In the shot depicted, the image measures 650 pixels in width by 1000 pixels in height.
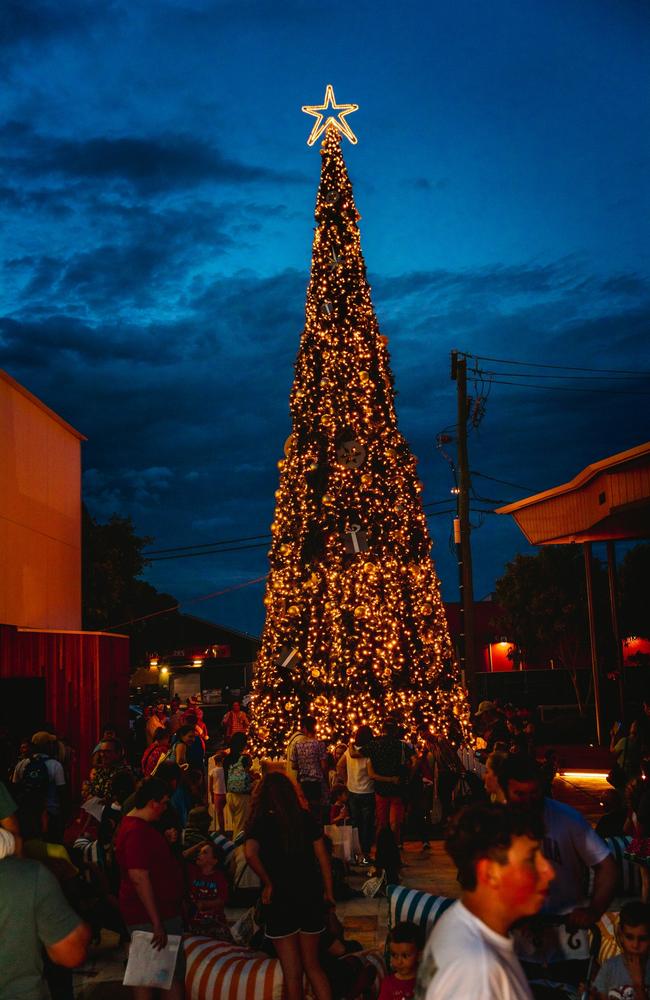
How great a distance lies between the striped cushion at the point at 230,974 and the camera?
606 centimetres

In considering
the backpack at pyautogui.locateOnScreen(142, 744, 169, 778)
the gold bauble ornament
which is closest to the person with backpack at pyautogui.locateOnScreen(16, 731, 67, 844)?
the backpack at pyautogui.locateOnScreen(142, 744, 169, 778)

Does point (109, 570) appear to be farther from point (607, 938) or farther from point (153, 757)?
point (607, 938)

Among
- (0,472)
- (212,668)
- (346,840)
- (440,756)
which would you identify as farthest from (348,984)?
(212,668)

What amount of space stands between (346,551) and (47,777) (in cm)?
779

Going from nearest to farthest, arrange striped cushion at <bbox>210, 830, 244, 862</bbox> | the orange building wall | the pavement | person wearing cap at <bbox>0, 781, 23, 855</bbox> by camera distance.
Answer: person wearing cap at <bbox>0, 781, 23, 855</bbox>
the pavement
striped cushion at <bbox>210, 830, 244, 862</bbox>
the orange building wall

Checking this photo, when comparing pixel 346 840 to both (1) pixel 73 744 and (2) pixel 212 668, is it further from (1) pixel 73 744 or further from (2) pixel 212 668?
(2) pixel 212 668

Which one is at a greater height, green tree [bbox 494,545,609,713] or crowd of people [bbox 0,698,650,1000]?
green tree [bbox 494,545,609,713]

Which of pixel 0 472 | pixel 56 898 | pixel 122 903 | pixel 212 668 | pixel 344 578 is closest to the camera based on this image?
pixel 56 898

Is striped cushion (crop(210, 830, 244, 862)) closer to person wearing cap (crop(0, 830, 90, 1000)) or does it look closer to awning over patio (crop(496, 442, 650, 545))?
person wearing cap (crop(0, 830, 90, 1000))

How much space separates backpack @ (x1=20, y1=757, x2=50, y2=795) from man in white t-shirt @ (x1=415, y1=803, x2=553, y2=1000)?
24.7 feet

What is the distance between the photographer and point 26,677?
1845 centimetres

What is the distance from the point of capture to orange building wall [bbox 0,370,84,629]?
19.5 meters

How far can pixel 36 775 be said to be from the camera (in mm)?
10914

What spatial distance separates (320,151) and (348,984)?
1669 cm
